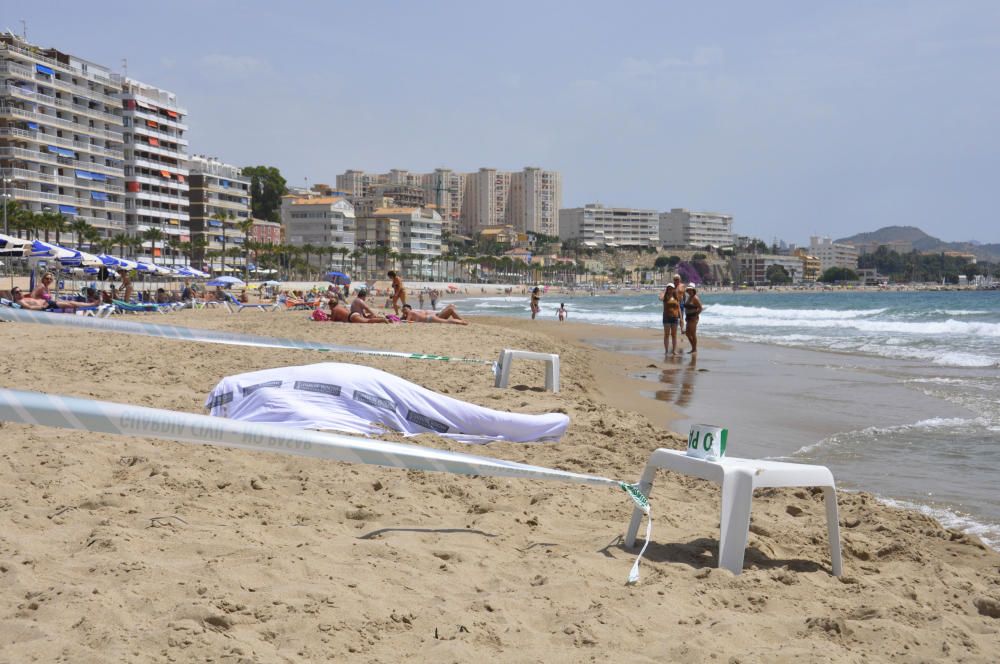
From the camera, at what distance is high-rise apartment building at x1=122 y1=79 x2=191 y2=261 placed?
8081 centimetres

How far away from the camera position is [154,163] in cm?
8331

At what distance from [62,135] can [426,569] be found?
79909 millimetres

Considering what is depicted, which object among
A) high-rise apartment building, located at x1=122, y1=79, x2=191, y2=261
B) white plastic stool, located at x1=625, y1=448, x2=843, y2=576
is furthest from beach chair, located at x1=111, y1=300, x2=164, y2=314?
high-rise apartment building, located at x1=122, y1=79, x2=191, y2=261

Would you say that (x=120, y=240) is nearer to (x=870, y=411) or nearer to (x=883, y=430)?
Result: (x=870, y=411)

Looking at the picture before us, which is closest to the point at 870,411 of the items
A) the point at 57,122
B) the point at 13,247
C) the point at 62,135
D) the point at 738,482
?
the point at 738,482

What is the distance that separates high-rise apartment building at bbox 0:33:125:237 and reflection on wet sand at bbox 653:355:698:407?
63931mm

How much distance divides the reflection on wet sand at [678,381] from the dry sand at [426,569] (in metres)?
5.69

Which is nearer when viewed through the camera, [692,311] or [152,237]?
[692,311]

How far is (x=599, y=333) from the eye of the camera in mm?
Answer: 28266

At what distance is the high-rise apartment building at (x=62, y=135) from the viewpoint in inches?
2586

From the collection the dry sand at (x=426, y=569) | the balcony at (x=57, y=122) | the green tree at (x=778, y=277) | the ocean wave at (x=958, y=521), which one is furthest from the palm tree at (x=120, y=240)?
the green tree at (x=778, y=277)

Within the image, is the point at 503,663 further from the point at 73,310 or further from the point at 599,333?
the point at 599,333

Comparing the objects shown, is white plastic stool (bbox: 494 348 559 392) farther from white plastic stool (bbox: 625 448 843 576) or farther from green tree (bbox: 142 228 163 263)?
green tree (bbox: 142 228 163 263)

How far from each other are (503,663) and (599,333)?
25.9 meters
